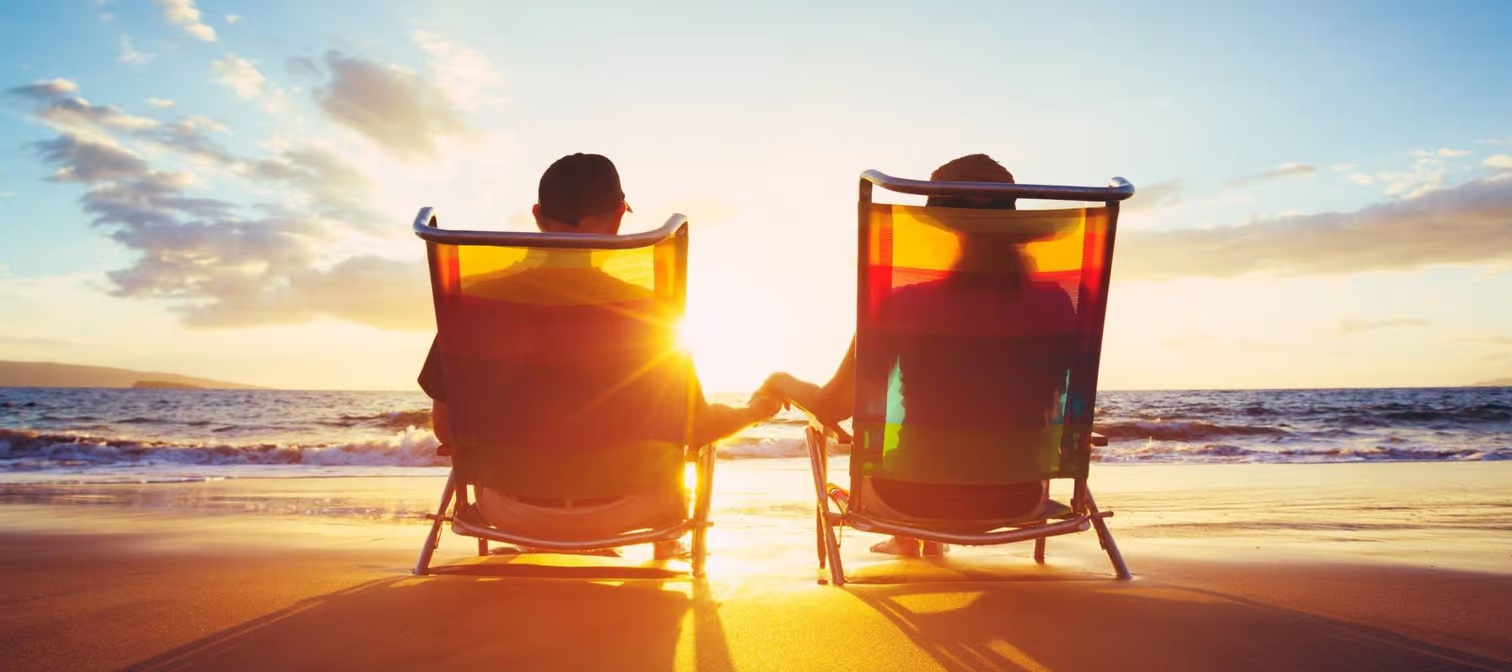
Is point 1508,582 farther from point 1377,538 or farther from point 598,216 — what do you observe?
point 598,216

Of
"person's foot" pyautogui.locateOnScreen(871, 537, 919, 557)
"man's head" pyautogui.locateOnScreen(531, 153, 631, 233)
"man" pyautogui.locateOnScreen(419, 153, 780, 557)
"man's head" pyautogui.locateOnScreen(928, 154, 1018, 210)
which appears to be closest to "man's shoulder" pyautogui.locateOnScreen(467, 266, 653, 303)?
"man" pyautogui.locateOnScreen(419, 153, 780, 557)

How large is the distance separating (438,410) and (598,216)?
3.30 feet

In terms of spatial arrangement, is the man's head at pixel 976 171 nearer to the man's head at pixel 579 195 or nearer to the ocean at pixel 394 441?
the man's head at pixel 579 195

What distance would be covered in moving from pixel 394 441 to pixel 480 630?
1614 centimetres

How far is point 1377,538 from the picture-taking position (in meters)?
5.55

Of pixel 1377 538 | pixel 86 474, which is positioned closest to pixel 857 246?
pixel 1377 538

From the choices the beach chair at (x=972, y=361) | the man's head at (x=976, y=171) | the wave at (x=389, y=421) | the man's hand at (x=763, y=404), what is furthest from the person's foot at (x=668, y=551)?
the wave at (x=389, y=421)

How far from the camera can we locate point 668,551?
4.57 metres

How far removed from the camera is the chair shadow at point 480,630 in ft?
7.65

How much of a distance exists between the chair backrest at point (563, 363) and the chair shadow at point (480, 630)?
1.47ft

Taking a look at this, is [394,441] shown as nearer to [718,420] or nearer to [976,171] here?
[718,420]

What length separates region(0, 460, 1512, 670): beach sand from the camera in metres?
2.39

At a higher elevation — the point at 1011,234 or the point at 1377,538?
the point at 1011,234

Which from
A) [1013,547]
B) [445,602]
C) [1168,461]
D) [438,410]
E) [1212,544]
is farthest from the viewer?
[1168,461]
